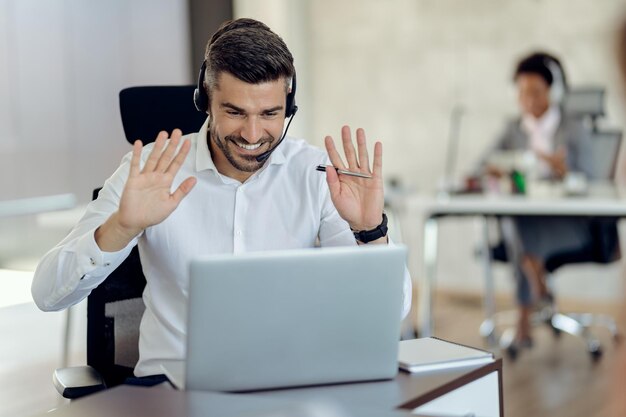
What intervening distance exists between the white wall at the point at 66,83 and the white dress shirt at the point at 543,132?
183 centimetres

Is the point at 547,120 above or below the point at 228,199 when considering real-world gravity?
above

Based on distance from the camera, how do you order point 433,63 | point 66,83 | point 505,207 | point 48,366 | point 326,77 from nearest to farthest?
point 48,366, point 66,83, point 505,207, point 433,63, point 326,77

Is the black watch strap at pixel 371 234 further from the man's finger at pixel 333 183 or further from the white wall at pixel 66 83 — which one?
the white wall at pixel 66 83

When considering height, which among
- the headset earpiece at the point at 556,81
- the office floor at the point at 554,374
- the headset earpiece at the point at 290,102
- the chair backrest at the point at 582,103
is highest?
the headset earpiece at the point at 556,81

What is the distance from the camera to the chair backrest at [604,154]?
4.49m

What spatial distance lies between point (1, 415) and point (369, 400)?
7.40ft

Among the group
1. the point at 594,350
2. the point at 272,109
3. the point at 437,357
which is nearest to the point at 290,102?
the point at 272,109

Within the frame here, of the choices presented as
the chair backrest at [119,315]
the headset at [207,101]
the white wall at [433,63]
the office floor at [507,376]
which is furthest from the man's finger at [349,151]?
the white wall at [433,63]

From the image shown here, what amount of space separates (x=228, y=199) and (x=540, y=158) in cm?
286

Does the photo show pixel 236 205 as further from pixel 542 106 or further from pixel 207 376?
pixel 542 106

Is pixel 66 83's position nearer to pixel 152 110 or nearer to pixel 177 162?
pixel 152 110

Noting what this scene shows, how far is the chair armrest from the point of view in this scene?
1.71 meters

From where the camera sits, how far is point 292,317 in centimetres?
130

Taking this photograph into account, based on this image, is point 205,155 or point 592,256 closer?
point 205,155
